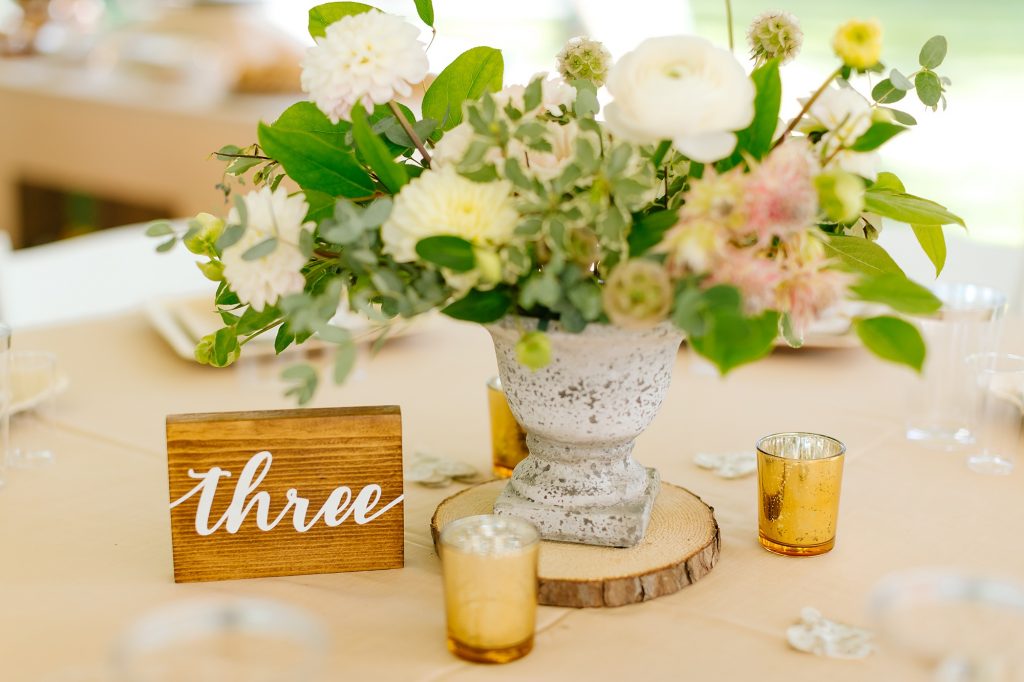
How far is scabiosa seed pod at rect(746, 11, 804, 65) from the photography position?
0.83m

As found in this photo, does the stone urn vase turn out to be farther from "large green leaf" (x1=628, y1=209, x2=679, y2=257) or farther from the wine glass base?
the wine glass base

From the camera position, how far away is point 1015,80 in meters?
7.38

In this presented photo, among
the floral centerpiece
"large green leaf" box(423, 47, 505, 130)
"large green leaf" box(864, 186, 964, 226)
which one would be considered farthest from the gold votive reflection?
"large green leaf" box(864, 186, 964, 226)

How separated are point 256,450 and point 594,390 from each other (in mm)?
253

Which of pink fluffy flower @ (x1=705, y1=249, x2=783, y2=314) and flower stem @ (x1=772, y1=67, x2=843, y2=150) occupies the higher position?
flower stem @ (x1=772, y1=67, x2=843, y2=150)

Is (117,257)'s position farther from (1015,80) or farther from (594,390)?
(1015,80)

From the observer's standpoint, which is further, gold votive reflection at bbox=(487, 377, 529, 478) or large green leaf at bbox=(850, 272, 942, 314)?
gold votive reflection at bbox=(487, 377, 529, 478)

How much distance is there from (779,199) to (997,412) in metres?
0.62

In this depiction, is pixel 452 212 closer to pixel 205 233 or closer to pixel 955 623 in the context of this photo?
pixel 205 233

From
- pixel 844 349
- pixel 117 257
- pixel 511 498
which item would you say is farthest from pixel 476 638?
pixel 117 257

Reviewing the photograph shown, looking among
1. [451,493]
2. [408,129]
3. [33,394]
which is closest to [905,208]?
[408,129]

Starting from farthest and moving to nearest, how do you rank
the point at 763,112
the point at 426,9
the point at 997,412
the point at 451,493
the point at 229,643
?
the point at 997,412, the point at 451,493, the point at 426,9, the point at 763,112, the point at 229,643

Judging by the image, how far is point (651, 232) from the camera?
0.75m

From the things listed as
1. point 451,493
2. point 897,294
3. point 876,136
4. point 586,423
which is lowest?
point 451,493
